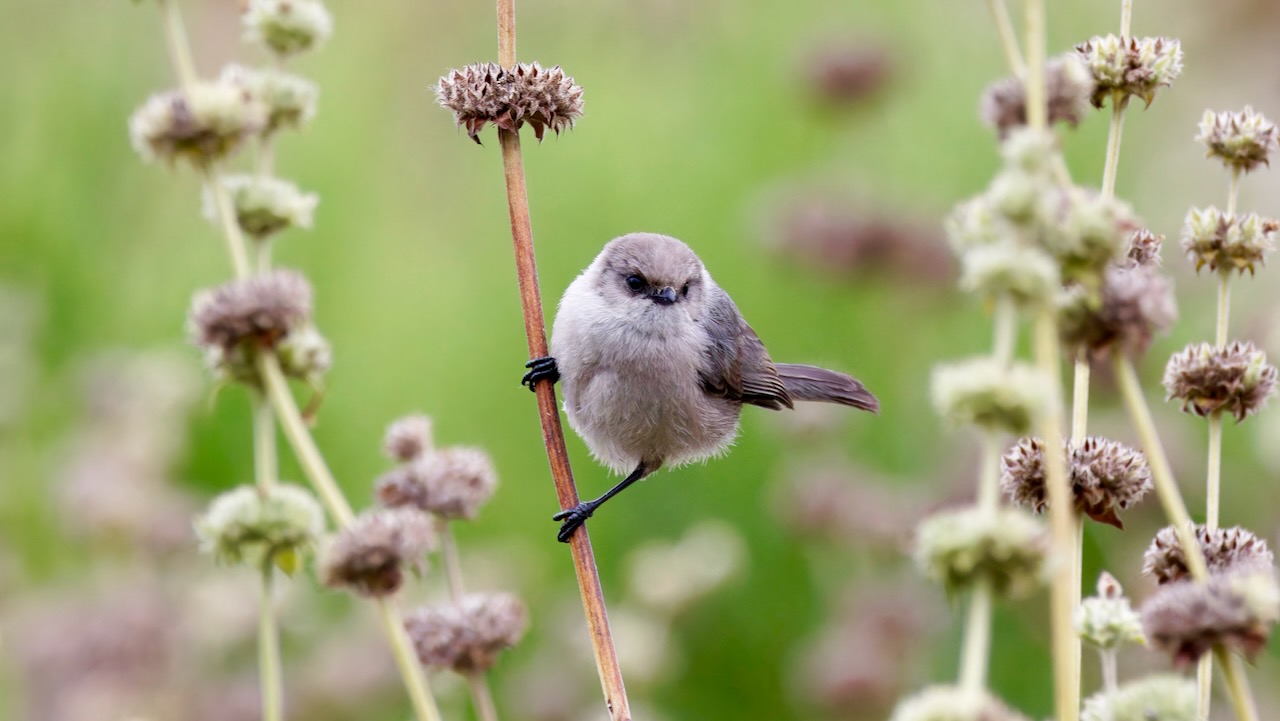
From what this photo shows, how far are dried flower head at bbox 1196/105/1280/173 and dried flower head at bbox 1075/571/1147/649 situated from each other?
544 millimetres

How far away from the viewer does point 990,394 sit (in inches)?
36.2

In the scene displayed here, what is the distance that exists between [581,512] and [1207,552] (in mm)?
1162

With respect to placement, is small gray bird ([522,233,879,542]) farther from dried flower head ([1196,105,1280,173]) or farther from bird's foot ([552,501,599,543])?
dried flower head ([1196,105,1280,173])

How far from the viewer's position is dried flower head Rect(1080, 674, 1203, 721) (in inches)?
37.9

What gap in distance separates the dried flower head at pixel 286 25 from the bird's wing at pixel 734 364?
74.1 inches

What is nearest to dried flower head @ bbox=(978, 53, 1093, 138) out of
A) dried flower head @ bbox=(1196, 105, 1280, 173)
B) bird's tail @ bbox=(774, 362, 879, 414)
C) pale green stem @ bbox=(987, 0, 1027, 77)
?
pale green stem @ bbox=(987, 0, 1027, 77)

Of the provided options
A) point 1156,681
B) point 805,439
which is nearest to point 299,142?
point 805,439

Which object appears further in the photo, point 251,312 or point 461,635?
point 461,635

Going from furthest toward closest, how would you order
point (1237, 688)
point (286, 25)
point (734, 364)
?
1. point (734, 364)
2. point (286, 25)
3. point (1237, 688)

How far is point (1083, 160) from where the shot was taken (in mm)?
5711

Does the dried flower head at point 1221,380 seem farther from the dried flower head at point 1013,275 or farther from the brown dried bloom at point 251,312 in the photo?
the brown dried bloom at point 251,312

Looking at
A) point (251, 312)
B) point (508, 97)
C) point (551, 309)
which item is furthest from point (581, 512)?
point (551, 309)

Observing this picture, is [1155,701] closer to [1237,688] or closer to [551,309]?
[1237,688]

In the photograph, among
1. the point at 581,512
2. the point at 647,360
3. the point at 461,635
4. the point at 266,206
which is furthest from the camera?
the point at 647,360
